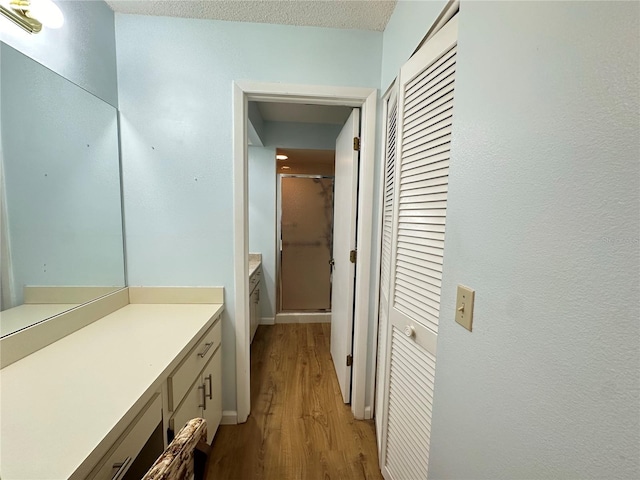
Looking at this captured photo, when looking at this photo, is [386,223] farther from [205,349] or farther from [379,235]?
[205,349]

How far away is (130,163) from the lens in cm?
159

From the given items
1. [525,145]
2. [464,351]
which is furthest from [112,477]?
[525,145]

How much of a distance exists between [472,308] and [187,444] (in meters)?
0.76

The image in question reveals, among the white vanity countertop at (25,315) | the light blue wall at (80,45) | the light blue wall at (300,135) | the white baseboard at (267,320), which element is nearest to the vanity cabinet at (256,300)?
the white baseboard at (267,320)

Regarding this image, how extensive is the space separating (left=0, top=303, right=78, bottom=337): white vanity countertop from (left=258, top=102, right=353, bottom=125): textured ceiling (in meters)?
2.19

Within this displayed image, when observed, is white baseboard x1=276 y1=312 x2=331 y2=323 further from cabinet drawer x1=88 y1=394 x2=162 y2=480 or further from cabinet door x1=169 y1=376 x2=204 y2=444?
cabinet drawer x1=88 y1=394 x2=162 y2=480

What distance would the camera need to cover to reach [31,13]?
994 mm

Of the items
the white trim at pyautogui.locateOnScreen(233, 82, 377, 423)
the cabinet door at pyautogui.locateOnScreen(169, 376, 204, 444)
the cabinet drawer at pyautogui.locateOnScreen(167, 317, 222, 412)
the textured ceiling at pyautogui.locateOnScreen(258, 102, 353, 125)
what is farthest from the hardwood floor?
the textured ceiling at pyautogui.locateOnScreen(258, 102, 353, 125)

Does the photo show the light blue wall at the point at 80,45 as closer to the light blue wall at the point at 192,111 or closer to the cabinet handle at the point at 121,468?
the light blue wall at the point at 192,111

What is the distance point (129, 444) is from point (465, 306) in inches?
41.8

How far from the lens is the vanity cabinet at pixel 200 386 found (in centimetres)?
110

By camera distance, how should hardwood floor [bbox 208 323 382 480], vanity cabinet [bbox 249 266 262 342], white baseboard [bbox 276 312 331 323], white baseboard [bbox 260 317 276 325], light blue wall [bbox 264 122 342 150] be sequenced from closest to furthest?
hardwood floor [bbox 208 323 382 480] → vanity cabinet [bbox 249 266 262 342] → light blue wall [bbox 264 122 342 150] → white baseboard [bbox 260 317 276 325] → white baseboard [bbox 276 312 331 323]

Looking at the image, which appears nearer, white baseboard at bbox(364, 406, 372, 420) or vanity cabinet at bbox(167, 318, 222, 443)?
vanity cabinet at bbox(167, 318, 222, 443)

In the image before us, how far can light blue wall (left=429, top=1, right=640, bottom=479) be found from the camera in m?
0.38
